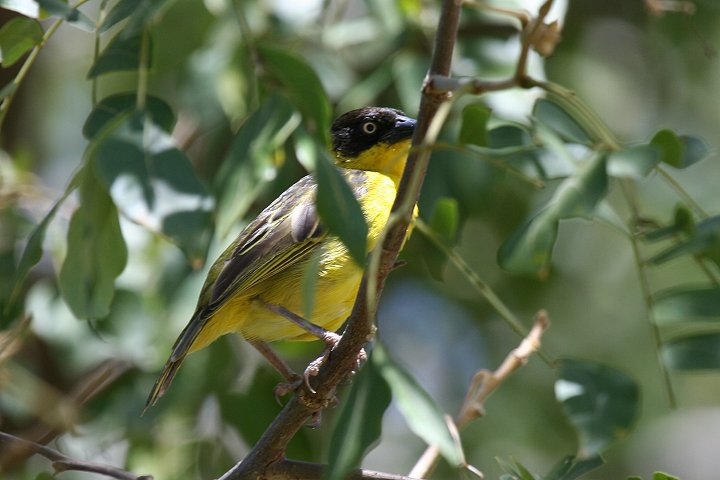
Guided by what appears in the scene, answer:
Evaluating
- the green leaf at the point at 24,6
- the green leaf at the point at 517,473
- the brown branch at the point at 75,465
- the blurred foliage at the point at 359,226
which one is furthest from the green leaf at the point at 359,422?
the green leaf at the point at 24,6

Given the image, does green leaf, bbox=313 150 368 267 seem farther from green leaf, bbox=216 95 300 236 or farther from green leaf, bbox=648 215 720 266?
green leaf, bbox=216 95 300 236

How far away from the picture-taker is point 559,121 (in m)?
2.98

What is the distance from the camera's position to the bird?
3.60 meters

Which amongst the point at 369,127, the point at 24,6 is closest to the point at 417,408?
the point at 24,6

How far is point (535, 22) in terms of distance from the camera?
2119 mm

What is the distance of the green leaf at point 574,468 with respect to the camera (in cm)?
248

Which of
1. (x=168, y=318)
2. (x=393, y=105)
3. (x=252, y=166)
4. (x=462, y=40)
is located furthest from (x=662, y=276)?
(x=252, y=166)

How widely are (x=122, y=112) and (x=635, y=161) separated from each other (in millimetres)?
1546

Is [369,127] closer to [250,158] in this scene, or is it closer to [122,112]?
[250,158]

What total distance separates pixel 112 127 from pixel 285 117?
1.69ft

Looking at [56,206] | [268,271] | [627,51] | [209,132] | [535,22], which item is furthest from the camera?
[627,51]

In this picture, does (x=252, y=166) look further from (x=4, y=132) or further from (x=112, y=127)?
(x=4, y=132)

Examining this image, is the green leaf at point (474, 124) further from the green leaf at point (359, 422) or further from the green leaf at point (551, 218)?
the green leaf at point (359, 422)

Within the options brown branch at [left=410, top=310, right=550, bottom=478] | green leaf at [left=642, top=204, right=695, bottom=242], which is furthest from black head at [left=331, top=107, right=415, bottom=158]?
green leaf at [left=642, top=204, right=695, bottom=242]
